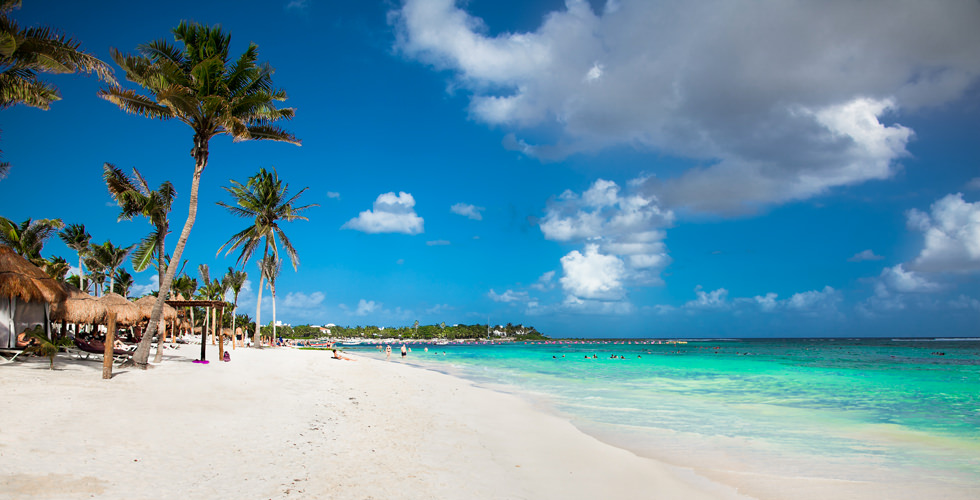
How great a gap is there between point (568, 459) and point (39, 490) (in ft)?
22.0

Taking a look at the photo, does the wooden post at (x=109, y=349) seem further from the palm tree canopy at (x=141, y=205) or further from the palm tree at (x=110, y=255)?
the palm tree at (x=110, y=255)

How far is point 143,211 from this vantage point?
45.6 ft

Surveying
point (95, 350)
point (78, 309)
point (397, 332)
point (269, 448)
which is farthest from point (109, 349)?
point (397, 332)

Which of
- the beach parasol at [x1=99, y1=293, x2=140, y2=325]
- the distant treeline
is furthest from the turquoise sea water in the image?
the distant treeline

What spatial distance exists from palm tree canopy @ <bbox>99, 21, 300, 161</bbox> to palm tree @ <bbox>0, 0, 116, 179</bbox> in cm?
140

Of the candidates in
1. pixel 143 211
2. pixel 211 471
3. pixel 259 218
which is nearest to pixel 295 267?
pixel 259 218

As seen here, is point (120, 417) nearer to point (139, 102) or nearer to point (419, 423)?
point (419, 423)

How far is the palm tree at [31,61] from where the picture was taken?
407 inches

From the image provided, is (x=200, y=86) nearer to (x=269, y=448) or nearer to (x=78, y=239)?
(x=269, y=448)

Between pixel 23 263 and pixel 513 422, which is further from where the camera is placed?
pixel 23 263

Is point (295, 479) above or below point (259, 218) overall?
below

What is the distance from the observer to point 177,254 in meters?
12.6

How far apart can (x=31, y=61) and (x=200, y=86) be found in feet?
10.9

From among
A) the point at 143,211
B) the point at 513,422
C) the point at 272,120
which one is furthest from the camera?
the point at 272,120
